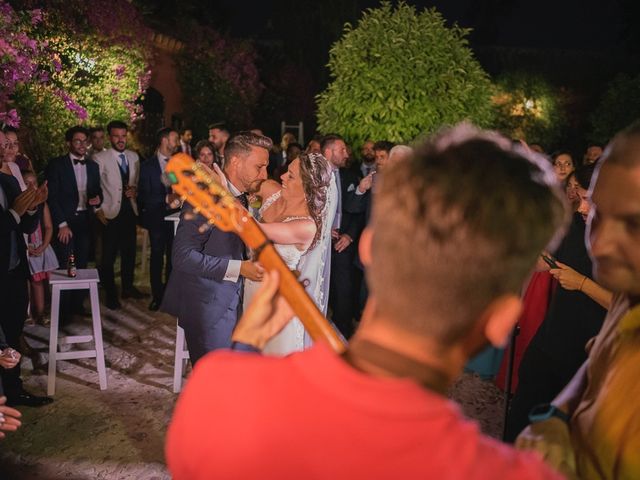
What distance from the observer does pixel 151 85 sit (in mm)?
14258

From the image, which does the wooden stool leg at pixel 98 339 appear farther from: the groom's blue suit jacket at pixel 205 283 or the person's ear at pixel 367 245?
the person's ear at pixel 367 245

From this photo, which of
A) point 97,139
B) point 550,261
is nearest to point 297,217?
point 550,261

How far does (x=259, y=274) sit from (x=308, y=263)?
0.95 metres

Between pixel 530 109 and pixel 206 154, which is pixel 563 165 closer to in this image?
pixel 206 154

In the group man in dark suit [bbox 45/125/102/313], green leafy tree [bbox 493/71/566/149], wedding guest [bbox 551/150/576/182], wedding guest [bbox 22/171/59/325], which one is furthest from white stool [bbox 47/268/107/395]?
green leafy tree [bbox 493/71/566/149]

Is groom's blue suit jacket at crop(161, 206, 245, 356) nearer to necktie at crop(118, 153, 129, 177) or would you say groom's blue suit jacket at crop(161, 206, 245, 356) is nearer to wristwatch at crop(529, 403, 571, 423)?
wristwatch at crop(529, 403, 571, 423)

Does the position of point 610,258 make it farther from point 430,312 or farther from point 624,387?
point 430,312

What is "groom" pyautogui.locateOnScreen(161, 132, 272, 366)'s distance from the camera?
9.98ft

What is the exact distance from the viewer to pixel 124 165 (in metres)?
7.09

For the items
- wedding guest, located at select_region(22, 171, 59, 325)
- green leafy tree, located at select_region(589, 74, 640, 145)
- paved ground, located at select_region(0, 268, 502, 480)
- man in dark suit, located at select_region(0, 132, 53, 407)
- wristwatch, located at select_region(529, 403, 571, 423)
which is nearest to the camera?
wristwatch, located at select_region(529, 403, 571, 423)

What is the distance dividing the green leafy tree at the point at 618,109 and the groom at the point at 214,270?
1557 cm

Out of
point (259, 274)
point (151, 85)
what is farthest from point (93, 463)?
point (151, 85)

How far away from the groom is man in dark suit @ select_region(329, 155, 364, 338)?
2692 millimetres

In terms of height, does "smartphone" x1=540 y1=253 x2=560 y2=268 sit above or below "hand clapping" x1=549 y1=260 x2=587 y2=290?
above
